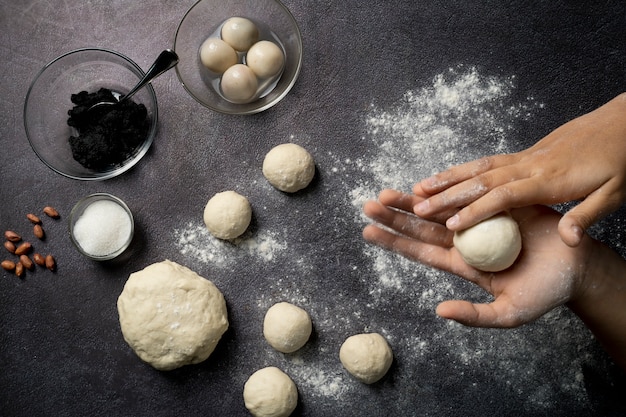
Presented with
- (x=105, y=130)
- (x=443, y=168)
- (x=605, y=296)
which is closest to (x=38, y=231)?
(x=105, y=130)

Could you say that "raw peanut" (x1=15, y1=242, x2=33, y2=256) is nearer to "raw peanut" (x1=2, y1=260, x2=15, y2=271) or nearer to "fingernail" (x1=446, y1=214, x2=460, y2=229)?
"raw peanut" (x1=2, y1=260, x2=15, y2=271)

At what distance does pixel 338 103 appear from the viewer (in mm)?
2105

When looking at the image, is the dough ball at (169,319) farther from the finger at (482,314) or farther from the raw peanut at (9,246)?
the finger at (482,314)

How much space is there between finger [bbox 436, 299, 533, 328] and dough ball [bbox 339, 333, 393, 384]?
373 millimetres

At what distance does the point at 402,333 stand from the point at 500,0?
1227 millimetres

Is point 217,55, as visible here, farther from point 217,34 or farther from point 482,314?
point 482,314

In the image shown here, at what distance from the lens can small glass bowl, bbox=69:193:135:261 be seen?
78.3 inches

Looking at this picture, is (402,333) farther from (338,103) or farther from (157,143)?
(157,143)

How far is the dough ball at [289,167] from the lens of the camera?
6.51 feet

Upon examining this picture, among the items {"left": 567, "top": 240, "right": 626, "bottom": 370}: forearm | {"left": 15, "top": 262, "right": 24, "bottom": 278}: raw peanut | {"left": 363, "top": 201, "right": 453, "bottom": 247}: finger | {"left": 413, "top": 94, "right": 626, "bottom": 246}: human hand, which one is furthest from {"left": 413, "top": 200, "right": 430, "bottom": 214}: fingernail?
{"left": 15, "top": 262, "right": 24, "bottom": 278}: raw peanut

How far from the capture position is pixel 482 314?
1641 mm

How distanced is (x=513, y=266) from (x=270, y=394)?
2.83ft

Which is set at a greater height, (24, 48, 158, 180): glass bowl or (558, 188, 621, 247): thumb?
(558, 188, 621, 247): thumb

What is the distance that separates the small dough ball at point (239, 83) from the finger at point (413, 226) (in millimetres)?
576
